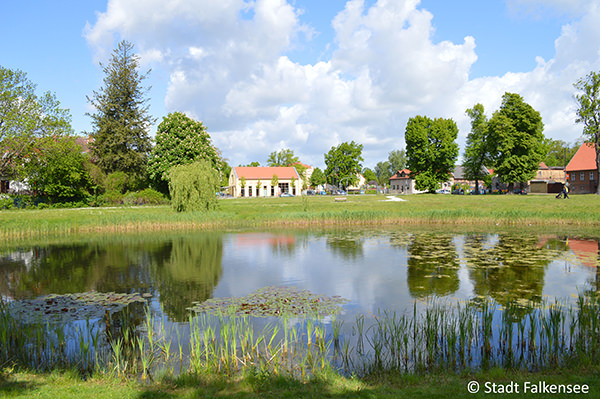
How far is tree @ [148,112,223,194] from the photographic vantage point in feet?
147

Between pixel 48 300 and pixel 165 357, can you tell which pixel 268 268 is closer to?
pixel 48 300

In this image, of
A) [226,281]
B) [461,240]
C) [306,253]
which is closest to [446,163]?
[461,240]

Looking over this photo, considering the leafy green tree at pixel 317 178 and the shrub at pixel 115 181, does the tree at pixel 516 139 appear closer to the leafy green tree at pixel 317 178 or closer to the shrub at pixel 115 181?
the shrub at pixel 115 181

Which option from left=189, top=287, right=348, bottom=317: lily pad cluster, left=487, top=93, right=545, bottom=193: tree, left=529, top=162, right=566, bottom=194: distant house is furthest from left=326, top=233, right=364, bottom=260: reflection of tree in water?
left=529, top=162, right=566, bottom=194: distant house

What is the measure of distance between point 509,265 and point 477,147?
53.2 m

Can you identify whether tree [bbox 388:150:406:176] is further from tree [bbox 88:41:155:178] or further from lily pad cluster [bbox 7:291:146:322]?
lily pad cluster [bbox 7:291:146:322]

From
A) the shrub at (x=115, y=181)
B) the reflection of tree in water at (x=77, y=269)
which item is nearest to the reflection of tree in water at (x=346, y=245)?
the reflection of tree in water at (x=77, y=269)

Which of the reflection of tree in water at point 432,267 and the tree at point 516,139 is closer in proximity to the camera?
the reflection of tree in water at point 432,267

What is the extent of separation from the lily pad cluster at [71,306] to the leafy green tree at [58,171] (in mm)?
31678

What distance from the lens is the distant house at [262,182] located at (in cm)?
8025

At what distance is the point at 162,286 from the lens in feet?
39.5

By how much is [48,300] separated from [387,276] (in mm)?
9638

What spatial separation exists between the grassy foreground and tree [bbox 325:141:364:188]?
84.9 meters

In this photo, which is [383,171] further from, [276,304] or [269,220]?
Result: [276,304]
